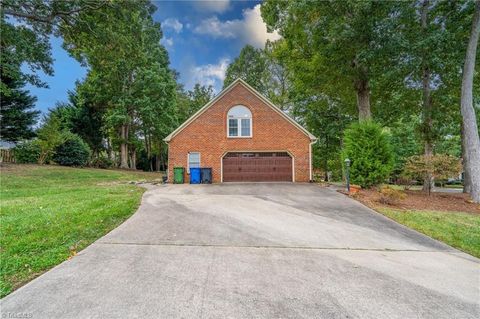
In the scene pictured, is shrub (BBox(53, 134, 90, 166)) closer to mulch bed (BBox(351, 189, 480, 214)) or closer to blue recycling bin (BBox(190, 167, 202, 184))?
blue recycling bin (BBox(190, 167, 202, 184))

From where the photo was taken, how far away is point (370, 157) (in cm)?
1111

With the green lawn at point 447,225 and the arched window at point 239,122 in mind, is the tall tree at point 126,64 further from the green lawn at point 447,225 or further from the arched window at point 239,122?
the green lawn at point 447,225

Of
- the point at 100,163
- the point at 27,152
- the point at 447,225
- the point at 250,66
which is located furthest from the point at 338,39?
the point at 27,152

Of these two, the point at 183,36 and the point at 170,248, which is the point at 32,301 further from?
the point at 183,36

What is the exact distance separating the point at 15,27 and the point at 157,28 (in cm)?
1669

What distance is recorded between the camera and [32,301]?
2592 mm

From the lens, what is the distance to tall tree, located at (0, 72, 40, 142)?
16.4 metres


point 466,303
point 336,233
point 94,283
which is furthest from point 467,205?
point 94,283

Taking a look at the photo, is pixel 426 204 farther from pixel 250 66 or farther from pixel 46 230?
pixel 250 66

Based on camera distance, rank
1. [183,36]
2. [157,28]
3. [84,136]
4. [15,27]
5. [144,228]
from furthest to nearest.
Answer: [157,28] < [84,136] < [183,36] < [15,27] < [144,228]

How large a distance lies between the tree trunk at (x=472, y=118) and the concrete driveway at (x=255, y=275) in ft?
23.2

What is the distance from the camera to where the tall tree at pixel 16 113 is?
16.4m

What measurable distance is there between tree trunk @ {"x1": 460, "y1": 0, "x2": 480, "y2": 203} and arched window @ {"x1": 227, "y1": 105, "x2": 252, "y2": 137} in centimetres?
1058

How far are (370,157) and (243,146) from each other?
733 cm
